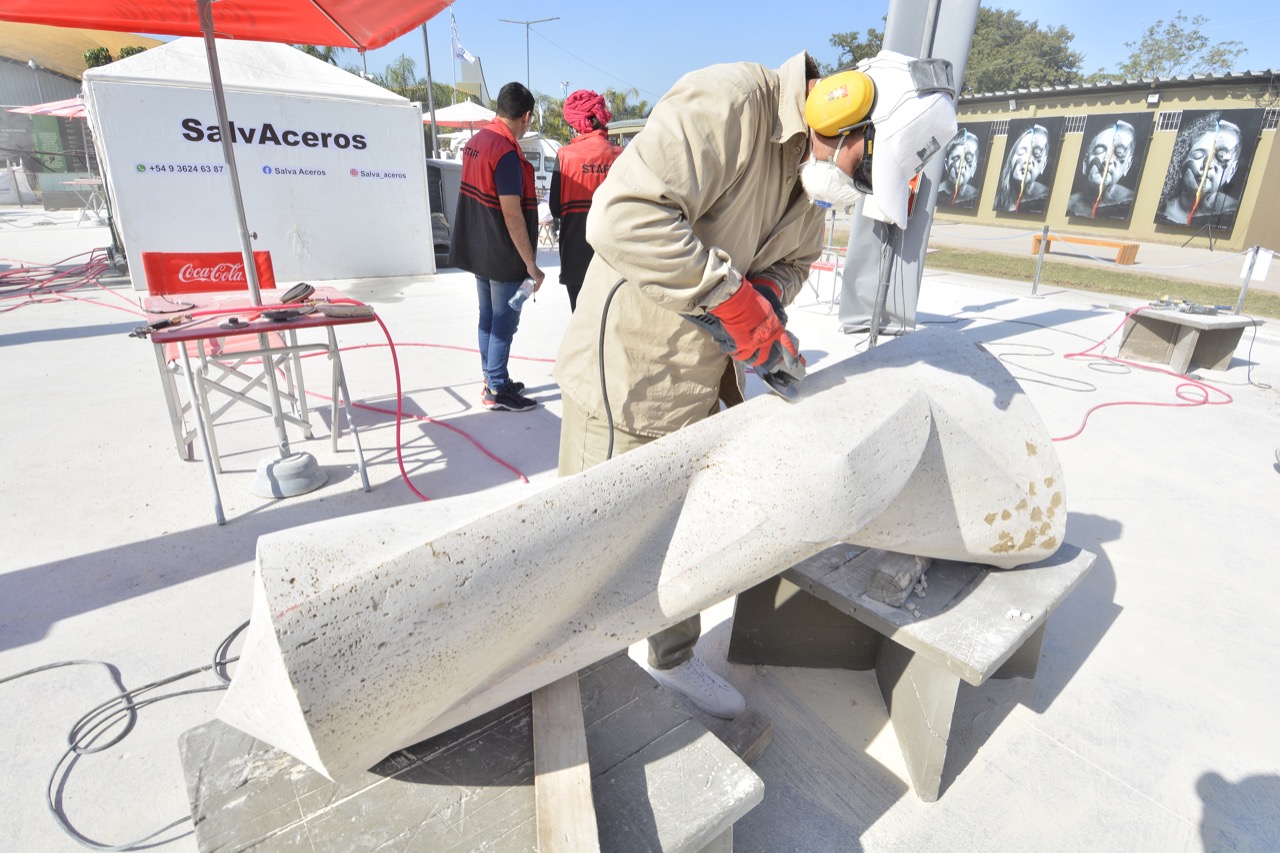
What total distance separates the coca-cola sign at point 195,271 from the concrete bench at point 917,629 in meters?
2.93

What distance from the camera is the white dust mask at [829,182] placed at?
1.59 metres

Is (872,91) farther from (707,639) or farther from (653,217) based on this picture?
(707,639)

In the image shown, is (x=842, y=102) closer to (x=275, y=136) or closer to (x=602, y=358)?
(x=602, y=358)

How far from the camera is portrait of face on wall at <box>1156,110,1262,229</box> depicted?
16.2 metres

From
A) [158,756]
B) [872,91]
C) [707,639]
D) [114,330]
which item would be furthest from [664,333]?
[114,330]

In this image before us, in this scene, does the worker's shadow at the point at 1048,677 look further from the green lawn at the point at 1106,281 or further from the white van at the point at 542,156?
the white van at the point at 542,156

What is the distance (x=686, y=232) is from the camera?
1473 mm

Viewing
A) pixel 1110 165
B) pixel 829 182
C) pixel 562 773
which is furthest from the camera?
pixel 1110 165

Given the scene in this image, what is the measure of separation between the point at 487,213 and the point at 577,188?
23.6 inches

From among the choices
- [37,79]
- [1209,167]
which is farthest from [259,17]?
[37,79]

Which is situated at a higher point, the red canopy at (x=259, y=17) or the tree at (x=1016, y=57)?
the tree at (x=1016, y=57)

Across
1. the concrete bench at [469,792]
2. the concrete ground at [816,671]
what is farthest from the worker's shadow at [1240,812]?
the concrete bench at [469,792]

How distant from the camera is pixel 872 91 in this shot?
4.85ft

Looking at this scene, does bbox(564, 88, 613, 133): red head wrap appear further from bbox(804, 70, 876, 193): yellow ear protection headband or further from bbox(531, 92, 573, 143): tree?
bbox(531, 92, 573, 143): tree
